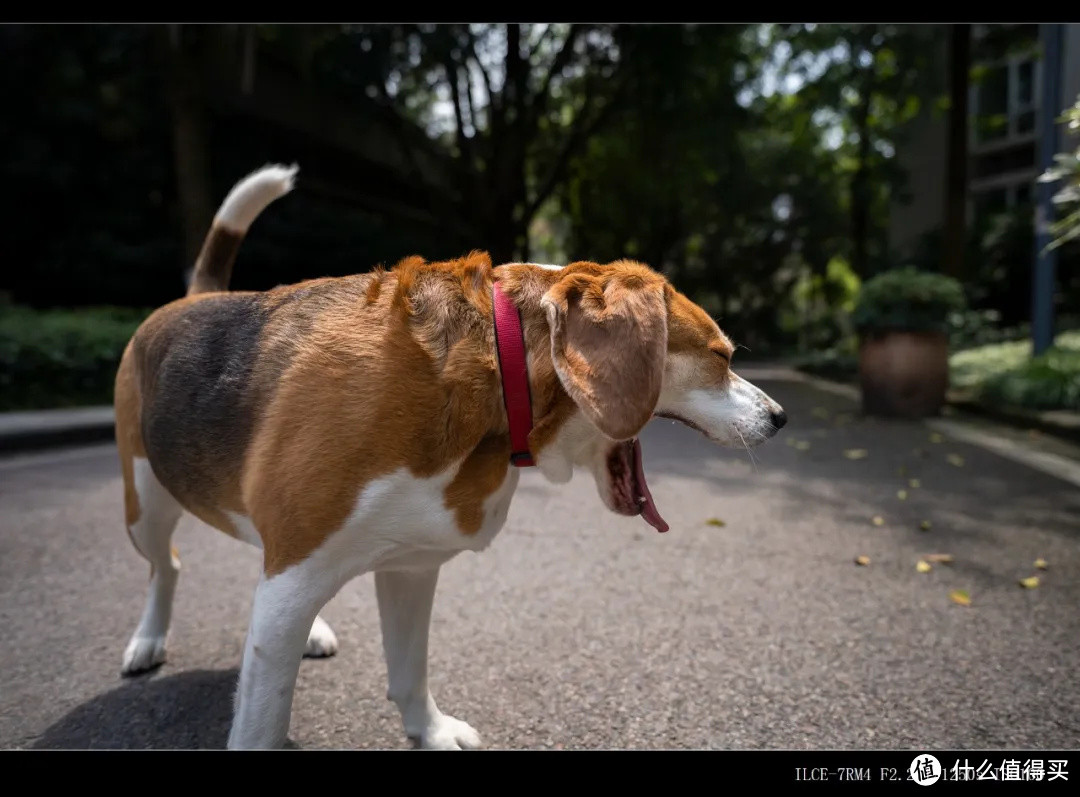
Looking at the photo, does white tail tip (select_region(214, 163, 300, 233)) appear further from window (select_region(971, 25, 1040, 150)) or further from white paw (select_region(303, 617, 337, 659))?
window (select_region(971, 25, 1040, 150))

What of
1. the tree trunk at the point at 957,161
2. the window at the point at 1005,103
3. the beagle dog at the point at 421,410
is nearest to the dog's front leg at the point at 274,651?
the beagle dog at the point at 421,410

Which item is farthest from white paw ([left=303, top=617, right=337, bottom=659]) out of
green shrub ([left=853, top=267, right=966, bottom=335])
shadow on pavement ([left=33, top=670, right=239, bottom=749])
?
green shrub ([left=853, top=267, right=966, bottom=335])

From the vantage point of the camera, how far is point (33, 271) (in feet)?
51.6


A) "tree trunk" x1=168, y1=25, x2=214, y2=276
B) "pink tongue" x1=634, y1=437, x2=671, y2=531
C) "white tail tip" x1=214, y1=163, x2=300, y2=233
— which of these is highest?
"tree trunk" x1=168, y1=25, x2=214, y2=276

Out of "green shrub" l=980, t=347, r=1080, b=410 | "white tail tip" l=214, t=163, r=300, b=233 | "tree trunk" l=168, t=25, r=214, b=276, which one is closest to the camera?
"white tail tip" l=214, t=163, r=300, b=233

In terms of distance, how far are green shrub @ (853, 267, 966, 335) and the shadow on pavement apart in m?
9.53

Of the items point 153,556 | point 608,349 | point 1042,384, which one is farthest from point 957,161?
point 153,556

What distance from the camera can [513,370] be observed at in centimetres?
183

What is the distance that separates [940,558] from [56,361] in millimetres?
10111

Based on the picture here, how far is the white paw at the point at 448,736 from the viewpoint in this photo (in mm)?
2361

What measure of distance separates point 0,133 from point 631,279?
16849mm

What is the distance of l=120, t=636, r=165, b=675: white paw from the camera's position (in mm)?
2936
